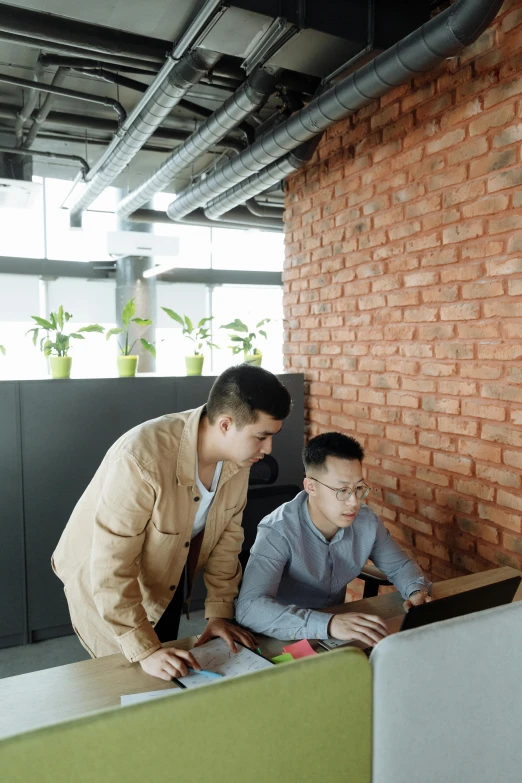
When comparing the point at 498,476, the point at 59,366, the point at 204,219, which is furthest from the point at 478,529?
the point at 204,219

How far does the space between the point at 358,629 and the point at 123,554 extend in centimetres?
71

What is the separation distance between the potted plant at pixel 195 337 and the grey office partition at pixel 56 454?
1.39ft

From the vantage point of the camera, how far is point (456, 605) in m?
1.44

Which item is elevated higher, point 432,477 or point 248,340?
point 248,340

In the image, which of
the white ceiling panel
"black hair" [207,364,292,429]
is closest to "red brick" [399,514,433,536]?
"black hair" [207,364,292,429]

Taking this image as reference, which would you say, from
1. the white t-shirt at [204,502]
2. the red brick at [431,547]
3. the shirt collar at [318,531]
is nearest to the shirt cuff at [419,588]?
the shirt collar at [318,531]

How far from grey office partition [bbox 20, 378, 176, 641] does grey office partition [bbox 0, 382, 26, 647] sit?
43 millimetres

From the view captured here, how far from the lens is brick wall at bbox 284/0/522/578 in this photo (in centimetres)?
228

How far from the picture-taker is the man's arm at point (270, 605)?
1.72m

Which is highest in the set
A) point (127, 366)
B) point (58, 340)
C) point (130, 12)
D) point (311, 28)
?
point (130, 12)

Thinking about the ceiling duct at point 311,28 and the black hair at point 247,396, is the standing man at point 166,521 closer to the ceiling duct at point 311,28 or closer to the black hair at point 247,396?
the black hair at point 247,396

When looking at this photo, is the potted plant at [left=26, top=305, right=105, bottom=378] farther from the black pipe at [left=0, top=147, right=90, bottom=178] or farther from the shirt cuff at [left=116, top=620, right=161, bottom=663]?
the shirt cuff at [left=116, top=620, right=161, bottom=663]

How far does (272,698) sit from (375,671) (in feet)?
0.58

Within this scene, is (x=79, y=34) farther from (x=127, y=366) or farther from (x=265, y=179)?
→ (x=127, y=366)
